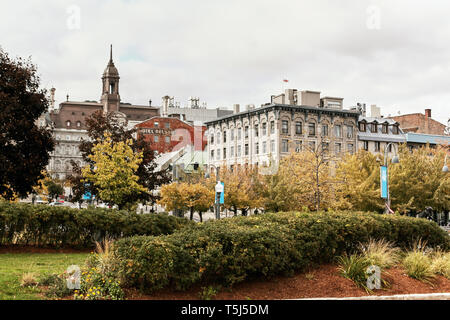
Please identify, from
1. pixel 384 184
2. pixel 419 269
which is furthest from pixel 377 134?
pixel 419 269

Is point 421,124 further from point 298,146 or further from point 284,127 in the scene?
point 298,146

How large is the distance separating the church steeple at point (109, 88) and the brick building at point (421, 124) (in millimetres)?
79386

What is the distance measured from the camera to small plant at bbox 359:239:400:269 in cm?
1458

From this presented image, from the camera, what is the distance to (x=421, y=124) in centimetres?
9812

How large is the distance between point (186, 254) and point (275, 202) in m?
38.0

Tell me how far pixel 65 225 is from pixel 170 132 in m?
96.5

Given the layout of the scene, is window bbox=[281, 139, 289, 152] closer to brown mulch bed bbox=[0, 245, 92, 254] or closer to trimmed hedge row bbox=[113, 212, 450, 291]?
brown mulch bed bbox=[0, 245, 92, 254]

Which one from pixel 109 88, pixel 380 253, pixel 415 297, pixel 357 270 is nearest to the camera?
pixel 415 297

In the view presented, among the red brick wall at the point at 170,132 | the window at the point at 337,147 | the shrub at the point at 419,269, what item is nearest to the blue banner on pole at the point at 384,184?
the shrub at the point at 419,269

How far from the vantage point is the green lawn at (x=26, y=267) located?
37.1ft

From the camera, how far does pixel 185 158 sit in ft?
295

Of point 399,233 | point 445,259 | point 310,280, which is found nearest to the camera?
point 310,280
